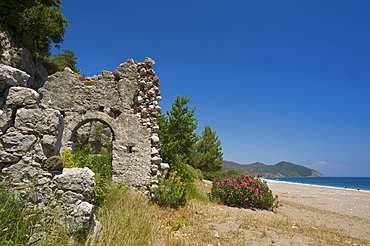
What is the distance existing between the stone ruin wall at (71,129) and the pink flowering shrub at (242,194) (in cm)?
331

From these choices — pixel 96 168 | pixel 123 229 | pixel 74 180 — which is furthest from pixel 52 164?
pixel 96 168

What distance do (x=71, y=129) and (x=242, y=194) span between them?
783cm

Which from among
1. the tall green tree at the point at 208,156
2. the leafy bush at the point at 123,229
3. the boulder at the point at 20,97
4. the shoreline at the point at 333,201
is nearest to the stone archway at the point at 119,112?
the leafy bush at the point at 123,229

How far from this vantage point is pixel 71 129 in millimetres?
A: 7555

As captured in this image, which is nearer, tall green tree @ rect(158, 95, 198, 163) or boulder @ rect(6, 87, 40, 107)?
boulder @ rect(6, 87, 40, 107)

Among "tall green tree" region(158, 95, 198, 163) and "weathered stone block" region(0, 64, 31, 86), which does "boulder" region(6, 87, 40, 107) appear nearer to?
"weathered stone block" region(0, 64, 31, 86)

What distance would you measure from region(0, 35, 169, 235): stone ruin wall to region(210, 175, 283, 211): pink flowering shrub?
130 inches

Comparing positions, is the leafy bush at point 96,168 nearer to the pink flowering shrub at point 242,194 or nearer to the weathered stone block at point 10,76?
the weathered stone block at point 10,76

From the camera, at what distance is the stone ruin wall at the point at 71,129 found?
3.06 meters

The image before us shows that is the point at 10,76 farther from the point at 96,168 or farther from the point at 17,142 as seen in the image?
the point at 96,168

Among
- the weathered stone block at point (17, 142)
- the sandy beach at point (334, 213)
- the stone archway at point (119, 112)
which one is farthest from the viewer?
the sandy beach at point (334, 213)

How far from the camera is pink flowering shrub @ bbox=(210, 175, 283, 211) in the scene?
389 inches

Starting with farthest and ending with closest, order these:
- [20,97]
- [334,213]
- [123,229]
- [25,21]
A: [25,21], [334,213], [123,229], [20,97]

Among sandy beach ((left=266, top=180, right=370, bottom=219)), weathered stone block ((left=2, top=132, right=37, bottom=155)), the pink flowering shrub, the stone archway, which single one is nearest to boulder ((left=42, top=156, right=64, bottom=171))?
weathered stone block ((left=2, top=132, right=37, bottom=155))
